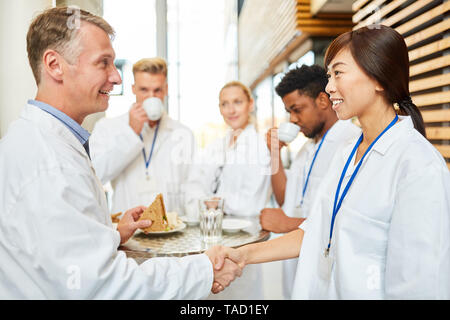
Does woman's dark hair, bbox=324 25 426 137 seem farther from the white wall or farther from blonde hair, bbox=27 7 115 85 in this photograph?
the white wall

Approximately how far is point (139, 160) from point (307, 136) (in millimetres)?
1175

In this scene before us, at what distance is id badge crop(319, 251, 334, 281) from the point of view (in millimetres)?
1144

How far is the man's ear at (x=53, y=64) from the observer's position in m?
1.11

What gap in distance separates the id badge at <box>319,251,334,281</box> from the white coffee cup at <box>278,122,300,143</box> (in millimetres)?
1065

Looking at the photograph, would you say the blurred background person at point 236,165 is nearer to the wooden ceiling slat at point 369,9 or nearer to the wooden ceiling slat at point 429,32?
the wooden ceiling slat at point 369,9

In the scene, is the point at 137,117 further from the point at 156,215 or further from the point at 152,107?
the point at 156,215

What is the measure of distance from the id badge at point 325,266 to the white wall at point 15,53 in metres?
1.25

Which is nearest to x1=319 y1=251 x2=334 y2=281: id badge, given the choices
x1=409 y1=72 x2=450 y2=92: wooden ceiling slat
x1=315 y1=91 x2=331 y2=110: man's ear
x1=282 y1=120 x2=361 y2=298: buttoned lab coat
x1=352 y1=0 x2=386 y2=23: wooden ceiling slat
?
x1=282 y1=120 x2=361 y2=298: buttoned lab coat

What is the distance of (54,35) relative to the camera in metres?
1.11

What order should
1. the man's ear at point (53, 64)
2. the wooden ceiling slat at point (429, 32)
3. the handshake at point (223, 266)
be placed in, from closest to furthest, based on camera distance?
the man's ear at point (53, 64) → the handshake at point (223, 266) → the wooden ceiling slat at point (429, 32)

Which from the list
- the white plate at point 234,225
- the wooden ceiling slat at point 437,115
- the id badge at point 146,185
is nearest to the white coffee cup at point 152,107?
the id badge at point 146,185

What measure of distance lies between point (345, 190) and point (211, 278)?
52 centimetres

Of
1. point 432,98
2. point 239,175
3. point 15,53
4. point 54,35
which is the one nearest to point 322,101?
point 432,98
